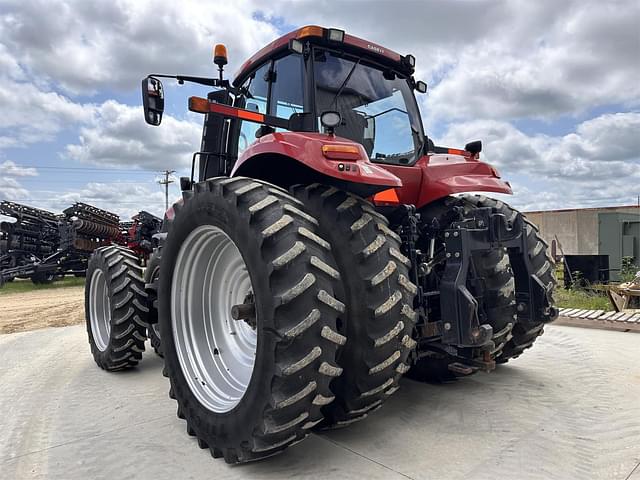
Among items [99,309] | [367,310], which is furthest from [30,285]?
[367,310]

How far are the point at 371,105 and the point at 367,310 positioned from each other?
76.0 inches

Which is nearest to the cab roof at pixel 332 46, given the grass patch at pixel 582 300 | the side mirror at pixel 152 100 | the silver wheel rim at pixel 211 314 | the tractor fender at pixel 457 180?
the side mirror at pixel 152 100

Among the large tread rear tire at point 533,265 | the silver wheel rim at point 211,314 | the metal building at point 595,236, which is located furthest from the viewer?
the metal building at point 595,236

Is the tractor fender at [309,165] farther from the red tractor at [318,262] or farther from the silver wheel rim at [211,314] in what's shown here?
the silver wheel rim at [211,314]

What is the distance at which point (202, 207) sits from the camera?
8.90ft

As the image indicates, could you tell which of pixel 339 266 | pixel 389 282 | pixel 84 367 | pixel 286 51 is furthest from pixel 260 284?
pixel 84 367

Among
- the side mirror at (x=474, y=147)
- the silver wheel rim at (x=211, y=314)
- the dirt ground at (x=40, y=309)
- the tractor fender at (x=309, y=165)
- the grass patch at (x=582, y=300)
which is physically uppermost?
the side mirror at (x=474, y=147)

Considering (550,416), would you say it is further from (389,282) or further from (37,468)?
(37,468)

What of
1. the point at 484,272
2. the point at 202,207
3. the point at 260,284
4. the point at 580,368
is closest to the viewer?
the point at 260,284

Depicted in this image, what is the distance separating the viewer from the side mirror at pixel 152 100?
12.0 ft

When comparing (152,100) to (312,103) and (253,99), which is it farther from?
(312,103)

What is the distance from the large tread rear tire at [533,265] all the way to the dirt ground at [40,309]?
706cm

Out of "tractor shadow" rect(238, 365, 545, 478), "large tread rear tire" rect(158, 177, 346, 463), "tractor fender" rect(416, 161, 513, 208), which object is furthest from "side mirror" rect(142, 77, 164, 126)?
"tractor shadow" rect(238, 365, 545, 478)

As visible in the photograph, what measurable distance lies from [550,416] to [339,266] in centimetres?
185
